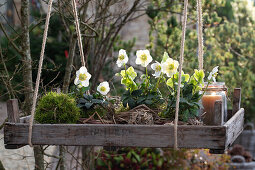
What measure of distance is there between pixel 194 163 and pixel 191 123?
3.16m

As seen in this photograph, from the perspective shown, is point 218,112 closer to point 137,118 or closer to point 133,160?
point 137,118

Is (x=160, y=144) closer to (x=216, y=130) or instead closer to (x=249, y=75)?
(x=216, y=130)

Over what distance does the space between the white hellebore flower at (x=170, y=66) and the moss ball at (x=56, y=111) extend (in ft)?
1.41

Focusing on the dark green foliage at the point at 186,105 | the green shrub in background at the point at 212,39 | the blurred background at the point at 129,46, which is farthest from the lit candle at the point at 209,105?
the green shrub in background at the point at 212,39

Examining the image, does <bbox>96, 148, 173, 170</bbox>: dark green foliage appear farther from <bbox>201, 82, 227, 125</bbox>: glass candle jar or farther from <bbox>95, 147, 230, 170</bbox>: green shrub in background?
<bbox>201, 82, 227, 125</bbox>: glass candle jar

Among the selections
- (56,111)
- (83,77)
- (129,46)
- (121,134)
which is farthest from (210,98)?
(129,46)

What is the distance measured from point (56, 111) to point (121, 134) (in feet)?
1.10

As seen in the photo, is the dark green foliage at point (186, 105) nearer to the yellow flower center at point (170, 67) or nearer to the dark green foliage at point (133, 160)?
the yellow flower center at point (170, 67)

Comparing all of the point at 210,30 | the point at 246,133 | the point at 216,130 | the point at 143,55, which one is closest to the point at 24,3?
the point at 143,55

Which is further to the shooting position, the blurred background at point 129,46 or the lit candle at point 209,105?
the blurred background at point 129,46

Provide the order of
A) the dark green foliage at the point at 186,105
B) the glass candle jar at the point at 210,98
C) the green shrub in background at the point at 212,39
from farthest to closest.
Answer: the green shrub in background at the point at 212,39 → the glass candle jar at the point at 210,98 → the dark green foliage at the point at 186,105

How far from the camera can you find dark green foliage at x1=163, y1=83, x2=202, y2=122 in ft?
5.40

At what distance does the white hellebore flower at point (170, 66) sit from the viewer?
1.67m

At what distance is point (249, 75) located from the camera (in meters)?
4.80
